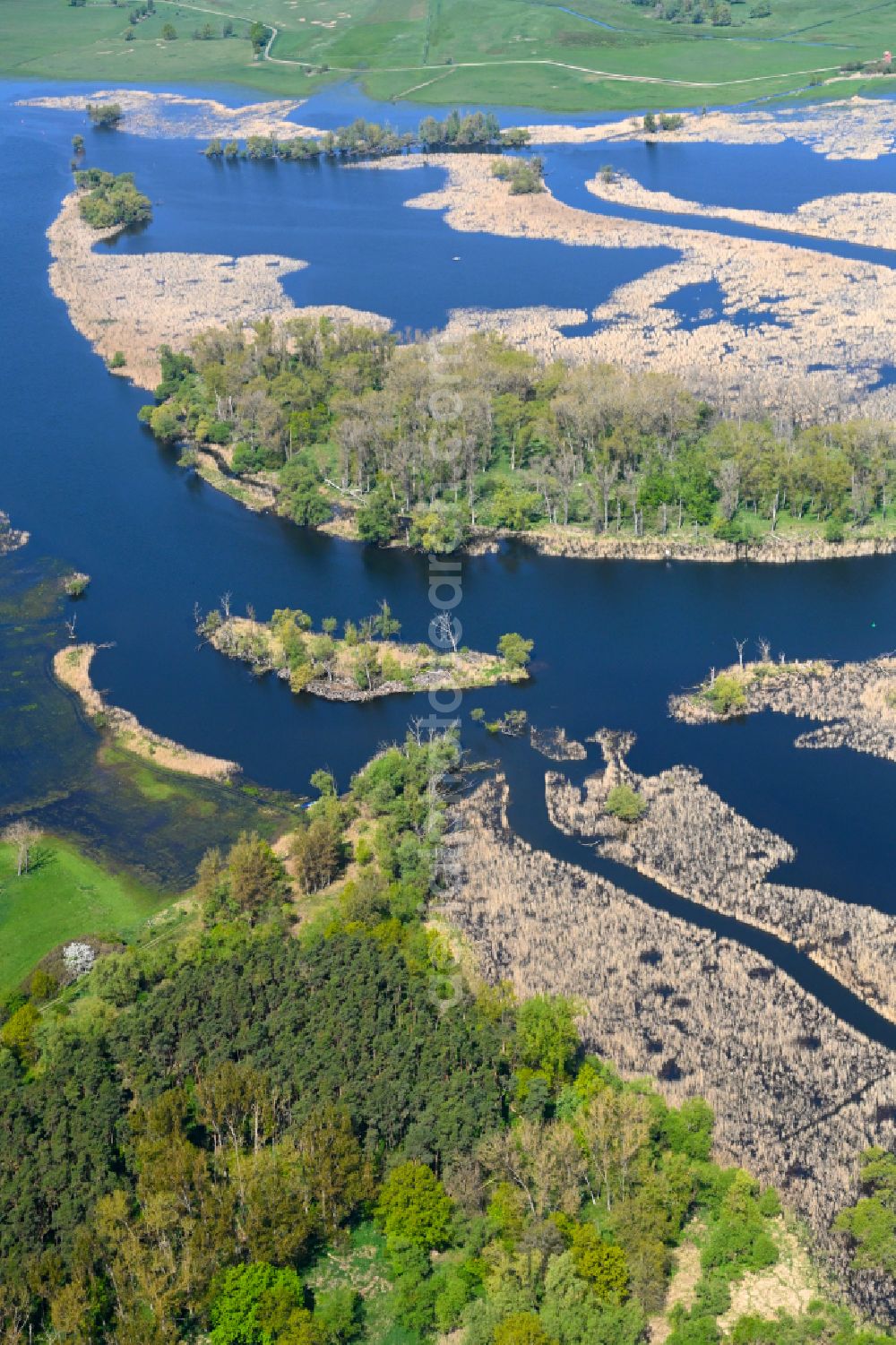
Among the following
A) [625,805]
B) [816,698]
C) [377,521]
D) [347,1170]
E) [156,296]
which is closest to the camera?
[347,1170]

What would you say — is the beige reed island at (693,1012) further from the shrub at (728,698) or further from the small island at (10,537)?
the small island at (10,537)

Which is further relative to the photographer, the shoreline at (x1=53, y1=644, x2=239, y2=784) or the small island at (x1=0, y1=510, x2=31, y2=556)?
the small island at (x1=0, y1=510, x2=31, y2=556)

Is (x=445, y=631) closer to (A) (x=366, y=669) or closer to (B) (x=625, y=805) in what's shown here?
(A) (x=366, y=669)

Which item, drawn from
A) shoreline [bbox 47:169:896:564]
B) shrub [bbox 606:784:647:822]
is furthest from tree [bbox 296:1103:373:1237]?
shoreline [bbox 47:169:896:564]

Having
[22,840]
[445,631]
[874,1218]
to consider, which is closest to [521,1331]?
[874,1218]

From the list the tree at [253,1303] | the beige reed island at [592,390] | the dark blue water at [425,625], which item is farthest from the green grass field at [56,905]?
the beige reed island at [592,390]

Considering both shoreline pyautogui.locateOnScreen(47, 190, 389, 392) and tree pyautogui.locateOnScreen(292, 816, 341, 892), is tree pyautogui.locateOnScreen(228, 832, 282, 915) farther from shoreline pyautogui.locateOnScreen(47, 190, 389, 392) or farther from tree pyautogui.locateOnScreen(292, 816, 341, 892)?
shoreline pyautogui.locateOnScreen(47, 190, 389, 392)
